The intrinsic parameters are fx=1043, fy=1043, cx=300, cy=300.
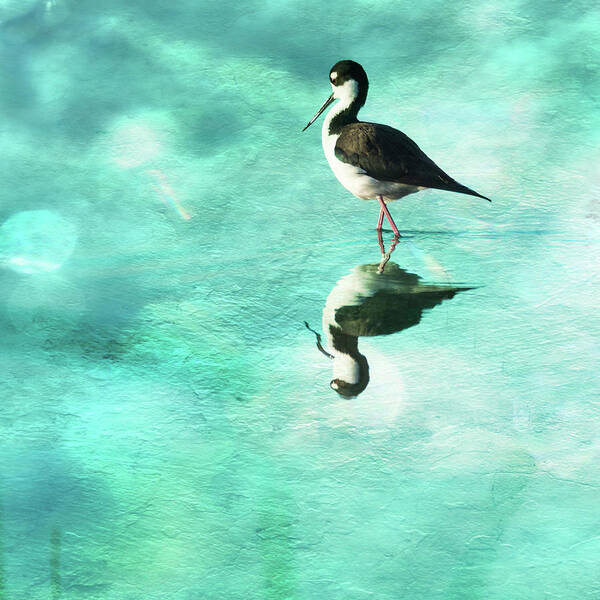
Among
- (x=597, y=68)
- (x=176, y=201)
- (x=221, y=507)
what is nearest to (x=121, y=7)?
(x=176, y=201)

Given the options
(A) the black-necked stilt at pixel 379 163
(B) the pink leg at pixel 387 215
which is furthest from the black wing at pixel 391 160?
(B) the pink leg at pixel 387 215

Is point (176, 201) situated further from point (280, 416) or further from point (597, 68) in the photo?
point (597, 68)

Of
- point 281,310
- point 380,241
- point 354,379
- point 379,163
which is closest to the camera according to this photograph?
point 354,379

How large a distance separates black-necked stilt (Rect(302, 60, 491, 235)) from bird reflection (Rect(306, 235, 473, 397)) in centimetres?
38

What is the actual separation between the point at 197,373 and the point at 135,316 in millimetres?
580

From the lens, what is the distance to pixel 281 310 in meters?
4.66

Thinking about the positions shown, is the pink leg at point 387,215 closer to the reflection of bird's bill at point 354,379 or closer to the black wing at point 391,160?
the black wing at point 391,160

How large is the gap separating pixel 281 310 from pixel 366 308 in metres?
0.38

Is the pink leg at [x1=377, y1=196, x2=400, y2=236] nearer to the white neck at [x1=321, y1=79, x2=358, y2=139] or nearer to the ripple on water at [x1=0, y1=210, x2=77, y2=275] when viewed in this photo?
the white neck at [x1=321, y1=79, x2=358, y2=139]

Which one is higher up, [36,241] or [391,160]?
[391,160]

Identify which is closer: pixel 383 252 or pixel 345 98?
pixel 383 252

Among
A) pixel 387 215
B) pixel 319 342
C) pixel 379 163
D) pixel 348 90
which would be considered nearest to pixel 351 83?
pixel 348 90

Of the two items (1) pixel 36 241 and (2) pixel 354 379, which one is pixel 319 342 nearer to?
(2) pixel 354 379

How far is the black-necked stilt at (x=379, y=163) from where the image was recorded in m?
5.10
